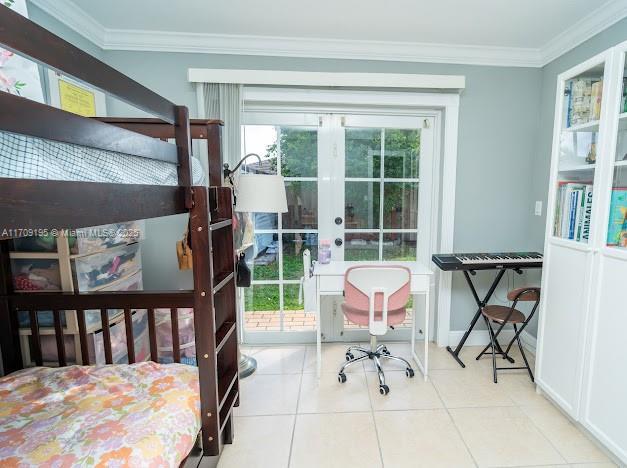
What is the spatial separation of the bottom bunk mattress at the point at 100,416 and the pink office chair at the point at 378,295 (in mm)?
1035

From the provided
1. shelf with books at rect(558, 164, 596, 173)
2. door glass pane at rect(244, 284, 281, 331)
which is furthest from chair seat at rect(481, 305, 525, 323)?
door glass pane at rect(244, 284, 281, 331)

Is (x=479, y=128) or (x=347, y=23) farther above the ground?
(x=347, y=23)

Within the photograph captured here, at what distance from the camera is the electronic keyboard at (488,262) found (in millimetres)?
2062

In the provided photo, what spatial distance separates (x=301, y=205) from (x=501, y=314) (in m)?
1.71

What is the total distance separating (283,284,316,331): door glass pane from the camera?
2562 millimetres

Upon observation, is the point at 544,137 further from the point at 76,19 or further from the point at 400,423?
the point at 76,19

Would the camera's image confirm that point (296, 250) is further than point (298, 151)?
Yes

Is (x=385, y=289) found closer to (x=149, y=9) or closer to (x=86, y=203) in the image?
(x=86, y=203)

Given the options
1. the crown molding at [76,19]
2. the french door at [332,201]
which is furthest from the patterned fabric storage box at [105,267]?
the crown molding at [76,19]

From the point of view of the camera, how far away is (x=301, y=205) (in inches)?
96.6

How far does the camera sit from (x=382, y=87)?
219 centimetres

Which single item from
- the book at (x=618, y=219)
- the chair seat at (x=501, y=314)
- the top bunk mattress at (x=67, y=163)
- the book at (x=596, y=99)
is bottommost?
the chair seat at (x=501, y=314)

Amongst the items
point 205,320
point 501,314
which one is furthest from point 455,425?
point 205,320

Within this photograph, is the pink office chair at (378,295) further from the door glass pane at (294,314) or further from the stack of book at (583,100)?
the stack of book at (583,100)
